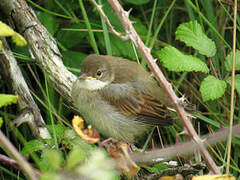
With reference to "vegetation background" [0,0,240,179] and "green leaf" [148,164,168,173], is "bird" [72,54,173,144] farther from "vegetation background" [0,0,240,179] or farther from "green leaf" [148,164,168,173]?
"green leaf" [148,164,168,173]

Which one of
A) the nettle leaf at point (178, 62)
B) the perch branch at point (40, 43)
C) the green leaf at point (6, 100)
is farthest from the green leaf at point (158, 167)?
the green leaf at point (6, 100)

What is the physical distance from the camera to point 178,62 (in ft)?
11.0

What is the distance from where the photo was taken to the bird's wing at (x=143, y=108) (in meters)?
3.70

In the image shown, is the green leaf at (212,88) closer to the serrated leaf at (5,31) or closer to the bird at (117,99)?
the bird at (117,99)

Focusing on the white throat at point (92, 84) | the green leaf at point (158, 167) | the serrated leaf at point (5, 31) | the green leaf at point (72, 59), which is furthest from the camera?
the green leaf at point (72, 59)

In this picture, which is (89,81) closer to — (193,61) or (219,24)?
(193,61)

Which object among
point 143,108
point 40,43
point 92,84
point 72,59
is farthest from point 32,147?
point 72,59

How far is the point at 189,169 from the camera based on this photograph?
2.86 metres

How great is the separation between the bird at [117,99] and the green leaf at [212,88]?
2.09 ft

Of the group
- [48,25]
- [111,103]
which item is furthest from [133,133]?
[48,25]

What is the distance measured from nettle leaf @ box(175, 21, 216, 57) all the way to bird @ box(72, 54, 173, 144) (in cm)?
68

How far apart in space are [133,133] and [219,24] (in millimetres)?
1974

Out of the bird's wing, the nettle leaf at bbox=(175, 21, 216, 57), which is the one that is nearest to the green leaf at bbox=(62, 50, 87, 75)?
the bird's wing

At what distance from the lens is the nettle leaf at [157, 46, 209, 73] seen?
130 inches
